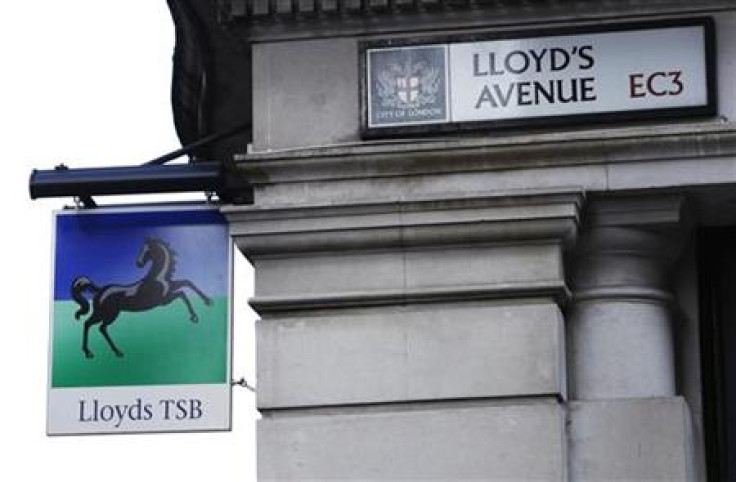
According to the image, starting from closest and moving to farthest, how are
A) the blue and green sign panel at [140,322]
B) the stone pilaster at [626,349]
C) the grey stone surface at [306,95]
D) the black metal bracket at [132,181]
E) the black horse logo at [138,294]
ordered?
the stone pilaster at [626,349], the grey stone surface at [306,95], the blue and green sign panel at [140,322], the black horse logo at [138,294], the black metal bracket at [132,181]

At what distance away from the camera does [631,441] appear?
13539mm

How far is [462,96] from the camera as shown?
14.1 m

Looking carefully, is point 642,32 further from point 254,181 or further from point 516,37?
point 254,181

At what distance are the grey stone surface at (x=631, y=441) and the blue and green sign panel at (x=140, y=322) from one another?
85.8 inches

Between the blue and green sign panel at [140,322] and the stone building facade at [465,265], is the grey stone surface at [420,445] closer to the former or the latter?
the stone building facade at [465,265]

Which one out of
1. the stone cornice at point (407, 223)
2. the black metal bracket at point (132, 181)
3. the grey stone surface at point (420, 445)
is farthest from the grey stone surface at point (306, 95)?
the grey stone surface at point (420, 445)

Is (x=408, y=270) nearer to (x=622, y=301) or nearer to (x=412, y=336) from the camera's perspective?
(x=412, y=336)

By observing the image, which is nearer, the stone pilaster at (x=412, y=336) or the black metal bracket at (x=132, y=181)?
the stone pilaster at (x=412, y=336)

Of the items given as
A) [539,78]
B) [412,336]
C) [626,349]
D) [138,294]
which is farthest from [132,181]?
[626,349]

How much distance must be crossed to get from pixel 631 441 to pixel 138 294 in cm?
320

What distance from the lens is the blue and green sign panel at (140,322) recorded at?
1427 centimetres

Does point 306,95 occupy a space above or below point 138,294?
above

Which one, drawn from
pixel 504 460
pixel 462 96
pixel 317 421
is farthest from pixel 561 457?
pixel 462 96

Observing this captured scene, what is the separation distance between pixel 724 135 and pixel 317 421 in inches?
113
